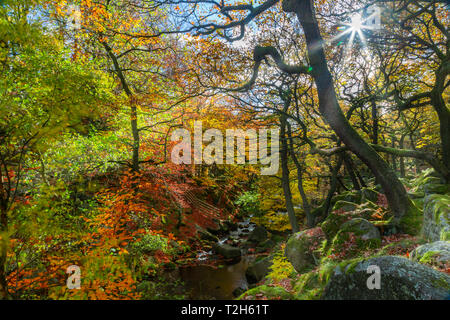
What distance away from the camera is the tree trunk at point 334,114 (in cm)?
541

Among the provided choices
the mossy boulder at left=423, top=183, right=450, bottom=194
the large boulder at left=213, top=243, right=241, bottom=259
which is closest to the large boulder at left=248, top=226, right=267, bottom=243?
the large boulder at left=213, top=243, right=241, bottom=259

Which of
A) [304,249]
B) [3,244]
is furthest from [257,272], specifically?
[3,244]

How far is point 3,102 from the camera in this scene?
1.93 metres

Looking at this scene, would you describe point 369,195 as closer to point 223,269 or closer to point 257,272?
point 257,272

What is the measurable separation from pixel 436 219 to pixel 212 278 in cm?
811

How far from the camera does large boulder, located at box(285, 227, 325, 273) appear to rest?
19.9 ft

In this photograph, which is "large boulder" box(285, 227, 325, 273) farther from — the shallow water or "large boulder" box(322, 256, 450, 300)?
"large boulder" box(322, 256, 450, 300)

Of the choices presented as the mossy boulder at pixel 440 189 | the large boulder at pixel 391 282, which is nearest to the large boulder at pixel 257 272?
the mossy boulder at pixel 440 189

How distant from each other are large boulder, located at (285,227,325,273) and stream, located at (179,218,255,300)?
10.4ft

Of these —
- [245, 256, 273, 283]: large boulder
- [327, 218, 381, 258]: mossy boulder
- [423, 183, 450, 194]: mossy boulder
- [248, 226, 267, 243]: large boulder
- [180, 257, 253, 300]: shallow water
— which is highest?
[423, 183, 450, 194]: mossy boulder
